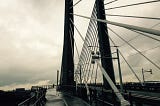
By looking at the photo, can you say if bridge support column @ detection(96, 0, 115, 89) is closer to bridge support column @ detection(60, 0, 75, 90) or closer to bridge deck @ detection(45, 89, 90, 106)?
bridge deck @ detection(45, 89, 90, 106)

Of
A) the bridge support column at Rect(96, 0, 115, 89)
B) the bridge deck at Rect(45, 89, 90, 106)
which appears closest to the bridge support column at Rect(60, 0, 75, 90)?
the bridge deck at Rect(45, 89, 90, 106)

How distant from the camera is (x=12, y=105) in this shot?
92.4ft

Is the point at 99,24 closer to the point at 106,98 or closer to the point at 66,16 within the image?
the point at 106,98

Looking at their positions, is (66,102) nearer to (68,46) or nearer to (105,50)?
(105,50)

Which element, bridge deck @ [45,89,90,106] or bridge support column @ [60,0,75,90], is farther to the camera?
bridge support column @ [60,0,75,90]

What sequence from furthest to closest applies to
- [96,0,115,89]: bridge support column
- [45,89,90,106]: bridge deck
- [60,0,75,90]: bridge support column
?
1. [60,0,75,90]: bridge support column
2. [45,89,90,106]: bridge deck
3. [96,0,115,89]: bridge support column

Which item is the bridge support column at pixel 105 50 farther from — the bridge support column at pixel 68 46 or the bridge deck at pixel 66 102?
the bridge support column at pixel 68 46

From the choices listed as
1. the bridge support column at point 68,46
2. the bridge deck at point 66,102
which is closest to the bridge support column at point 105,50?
the bridge deck at point 66,102

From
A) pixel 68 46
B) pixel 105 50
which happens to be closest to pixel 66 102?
pixel 105 50

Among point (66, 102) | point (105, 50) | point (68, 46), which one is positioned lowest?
point (66, 102)

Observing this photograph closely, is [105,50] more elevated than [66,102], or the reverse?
[105,50]

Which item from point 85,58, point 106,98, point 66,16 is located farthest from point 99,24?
point 66,16

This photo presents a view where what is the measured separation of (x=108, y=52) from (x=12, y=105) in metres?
17.3

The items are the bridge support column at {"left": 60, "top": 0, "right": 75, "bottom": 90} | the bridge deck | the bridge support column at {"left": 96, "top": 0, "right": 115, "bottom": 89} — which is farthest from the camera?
the bridge support column at {"left": 60, "top": 0, "right": 75, "bottom": 90}
